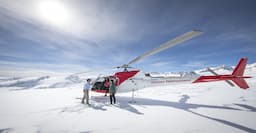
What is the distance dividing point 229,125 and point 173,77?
503 centimetres

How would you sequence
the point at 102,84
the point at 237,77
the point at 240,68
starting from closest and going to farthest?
the point at 237,77 → the point at 102,84 → the point at 240,68

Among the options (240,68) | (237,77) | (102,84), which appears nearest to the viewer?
(237,77)

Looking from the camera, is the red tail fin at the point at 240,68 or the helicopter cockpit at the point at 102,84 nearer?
the helicopter cockpit at the point at 102,84

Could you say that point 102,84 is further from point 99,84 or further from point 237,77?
point 237,77

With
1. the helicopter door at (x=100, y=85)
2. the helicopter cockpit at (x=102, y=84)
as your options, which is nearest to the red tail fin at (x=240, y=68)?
the helicopter cockpit at (x=102, y=84)

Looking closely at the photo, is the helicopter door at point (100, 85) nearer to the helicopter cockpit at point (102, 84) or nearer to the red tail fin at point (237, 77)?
the helicopter cockpit at point (102, 84)

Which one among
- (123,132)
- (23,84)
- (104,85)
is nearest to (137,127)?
(123,132)

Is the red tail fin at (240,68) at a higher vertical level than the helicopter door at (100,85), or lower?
higher

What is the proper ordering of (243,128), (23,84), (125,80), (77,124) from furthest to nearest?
1. (23,84)
2. (125,80)
3. (77,124)
4. (243,128)

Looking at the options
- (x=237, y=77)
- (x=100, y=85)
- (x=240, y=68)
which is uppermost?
(x=240, y=68)

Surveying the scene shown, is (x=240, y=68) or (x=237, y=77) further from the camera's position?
(x=240, y=68)

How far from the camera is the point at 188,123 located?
4293mm

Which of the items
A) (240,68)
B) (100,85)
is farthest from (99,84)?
(240,68)

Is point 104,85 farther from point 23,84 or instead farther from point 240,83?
point 23,84
